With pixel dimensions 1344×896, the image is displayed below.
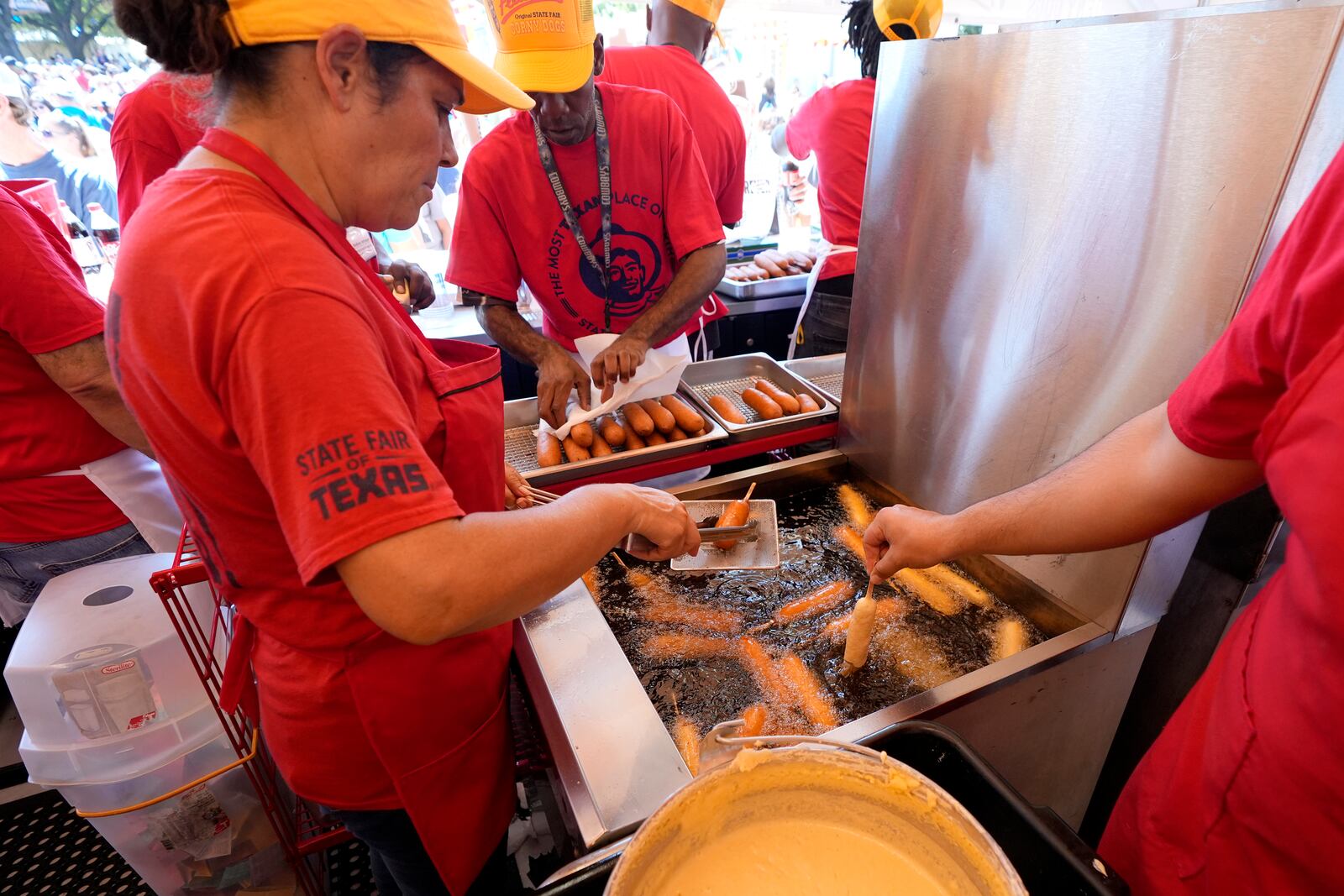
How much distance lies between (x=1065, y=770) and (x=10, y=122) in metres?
6.06

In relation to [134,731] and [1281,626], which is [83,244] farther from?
[1281,626]

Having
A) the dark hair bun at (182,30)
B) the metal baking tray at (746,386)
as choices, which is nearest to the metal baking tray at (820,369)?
the metal baking tray at (746,386)

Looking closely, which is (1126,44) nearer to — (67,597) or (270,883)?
(67,597)

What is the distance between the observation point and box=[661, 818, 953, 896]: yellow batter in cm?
74

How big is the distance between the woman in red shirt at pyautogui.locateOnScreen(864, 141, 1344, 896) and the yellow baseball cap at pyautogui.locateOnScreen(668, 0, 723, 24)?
3.49m

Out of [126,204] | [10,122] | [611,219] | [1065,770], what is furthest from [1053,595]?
[10,122]

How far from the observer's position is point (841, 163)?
4.10 metres

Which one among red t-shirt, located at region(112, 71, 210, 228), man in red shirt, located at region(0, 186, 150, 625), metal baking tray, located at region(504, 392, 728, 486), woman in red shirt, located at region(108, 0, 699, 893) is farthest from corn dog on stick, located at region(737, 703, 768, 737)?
red t-shirt, located at region(112, 71, 210, 228)

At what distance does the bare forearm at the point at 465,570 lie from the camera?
2.85 ft

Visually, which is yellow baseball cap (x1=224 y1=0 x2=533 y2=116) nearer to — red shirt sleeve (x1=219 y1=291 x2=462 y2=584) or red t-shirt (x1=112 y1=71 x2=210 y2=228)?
red shirt sleeve (x1=219 y1=291 x2=462 y2=584)

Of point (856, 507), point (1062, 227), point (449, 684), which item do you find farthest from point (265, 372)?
point (856, 507)

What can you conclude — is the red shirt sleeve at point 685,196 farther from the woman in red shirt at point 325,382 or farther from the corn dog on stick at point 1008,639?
the corn dog on stick at point 1008,639

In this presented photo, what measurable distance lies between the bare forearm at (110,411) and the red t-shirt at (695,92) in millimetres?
2750

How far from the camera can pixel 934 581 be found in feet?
6.29
